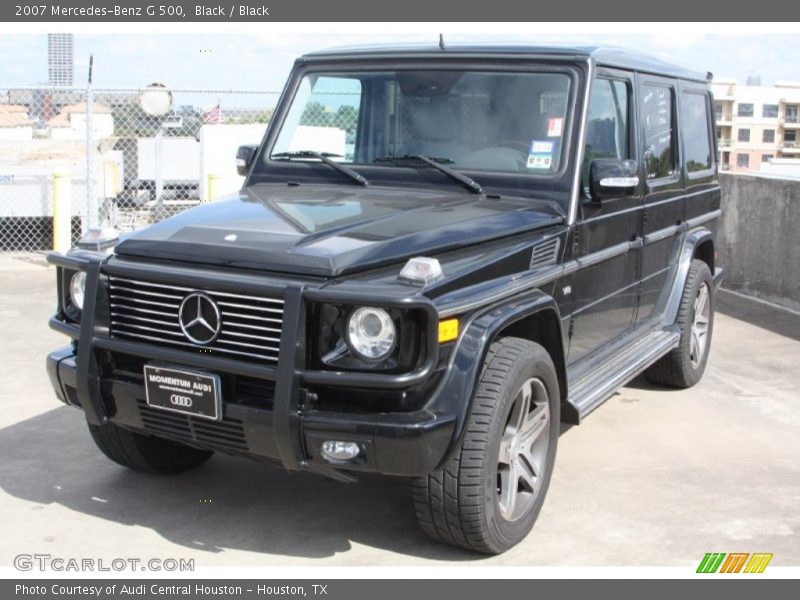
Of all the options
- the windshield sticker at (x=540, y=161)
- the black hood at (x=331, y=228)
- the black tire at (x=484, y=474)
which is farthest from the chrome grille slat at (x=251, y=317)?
the windshield sticker at (x=540, y=161)

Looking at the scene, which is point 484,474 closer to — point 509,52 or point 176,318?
point 176,318

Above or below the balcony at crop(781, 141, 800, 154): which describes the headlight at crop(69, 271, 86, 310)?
below

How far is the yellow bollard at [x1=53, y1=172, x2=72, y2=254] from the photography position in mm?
11445

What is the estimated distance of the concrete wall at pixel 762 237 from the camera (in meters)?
9.67

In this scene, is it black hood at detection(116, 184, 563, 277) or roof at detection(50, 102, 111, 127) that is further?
roof at detection(50, 102, 111, 127)

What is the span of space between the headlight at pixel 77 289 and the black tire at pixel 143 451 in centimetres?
59

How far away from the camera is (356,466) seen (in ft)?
12.1

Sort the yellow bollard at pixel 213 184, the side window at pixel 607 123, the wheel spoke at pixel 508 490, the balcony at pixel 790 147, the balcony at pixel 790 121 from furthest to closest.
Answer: the balcony at pixel 790 121 < the balcony at pixel 790 147 < the yellow bollard at pixel 213 184 < the side window at pixel 607 123 < the wheel spoke at pixel 508 490

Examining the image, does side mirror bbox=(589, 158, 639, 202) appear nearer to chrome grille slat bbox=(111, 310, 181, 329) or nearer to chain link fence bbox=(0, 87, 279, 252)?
chrome grille slat bbox=(111, 310, 181, 329)

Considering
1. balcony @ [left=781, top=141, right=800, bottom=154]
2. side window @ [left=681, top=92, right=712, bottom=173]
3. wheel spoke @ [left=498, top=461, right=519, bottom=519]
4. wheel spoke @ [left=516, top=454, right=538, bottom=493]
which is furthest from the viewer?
balcony @ [left=781, top=141, right=800, bottom=154]

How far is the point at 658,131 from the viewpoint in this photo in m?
6.28


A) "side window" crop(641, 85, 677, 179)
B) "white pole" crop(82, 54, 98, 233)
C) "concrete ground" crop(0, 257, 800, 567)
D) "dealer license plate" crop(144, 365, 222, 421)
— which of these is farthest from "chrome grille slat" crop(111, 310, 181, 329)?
"white pole" crop(82, 54, 98, 233)

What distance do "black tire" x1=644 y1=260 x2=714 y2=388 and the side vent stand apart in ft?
7.21

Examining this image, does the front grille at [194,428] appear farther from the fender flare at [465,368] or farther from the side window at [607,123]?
the side window at [607,123]
